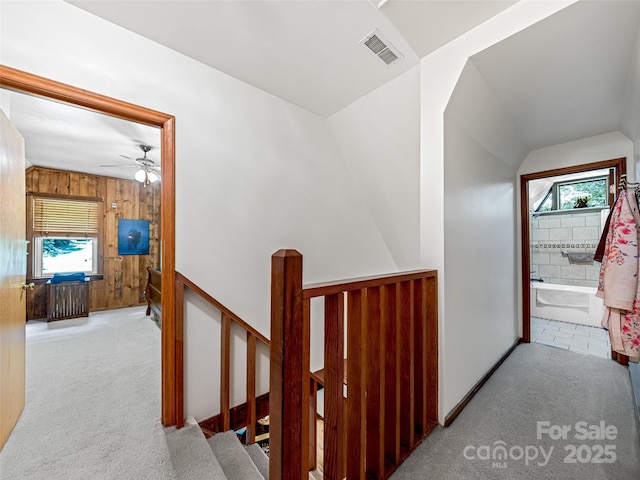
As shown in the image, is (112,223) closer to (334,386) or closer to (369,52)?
(369,52)

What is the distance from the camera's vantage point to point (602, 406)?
1.89 m

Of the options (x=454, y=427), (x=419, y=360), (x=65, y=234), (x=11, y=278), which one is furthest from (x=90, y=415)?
(x=65, y=234)

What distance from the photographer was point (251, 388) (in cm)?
194

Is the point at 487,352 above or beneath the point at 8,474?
above

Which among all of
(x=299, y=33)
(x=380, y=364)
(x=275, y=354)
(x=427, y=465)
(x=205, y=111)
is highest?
(x=299, y=33)

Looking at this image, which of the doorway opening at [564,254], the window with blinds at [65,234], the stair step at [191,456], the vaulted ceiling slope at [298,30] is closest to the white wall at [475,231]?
the vaulted ceiling slope at [298,30]

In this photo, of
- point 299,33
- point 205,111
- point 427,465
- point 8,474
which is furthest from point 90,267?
point 427,465

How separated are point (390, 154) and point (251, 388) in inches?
87.7

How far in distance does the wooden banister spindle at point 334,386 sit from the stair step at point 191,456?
2.36 ft

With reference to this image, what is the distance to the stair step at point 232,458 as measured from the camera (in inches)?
62.3

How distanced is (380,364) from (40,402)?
2.66 metres

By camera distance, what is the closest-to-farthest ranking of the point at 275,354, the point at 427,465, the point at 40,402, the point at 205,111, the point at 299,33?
the point at 275,354 < the point at 427,465 < the point at 299,33 < the point at 205,111 < the point at 40,402

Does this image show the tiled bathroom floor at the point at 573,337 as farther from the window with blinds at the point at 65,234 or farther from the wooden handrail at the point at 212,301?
the window with blinds at the point at 65,234

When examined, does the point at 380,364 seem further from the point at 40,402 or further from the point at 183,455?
the point at 40,402
